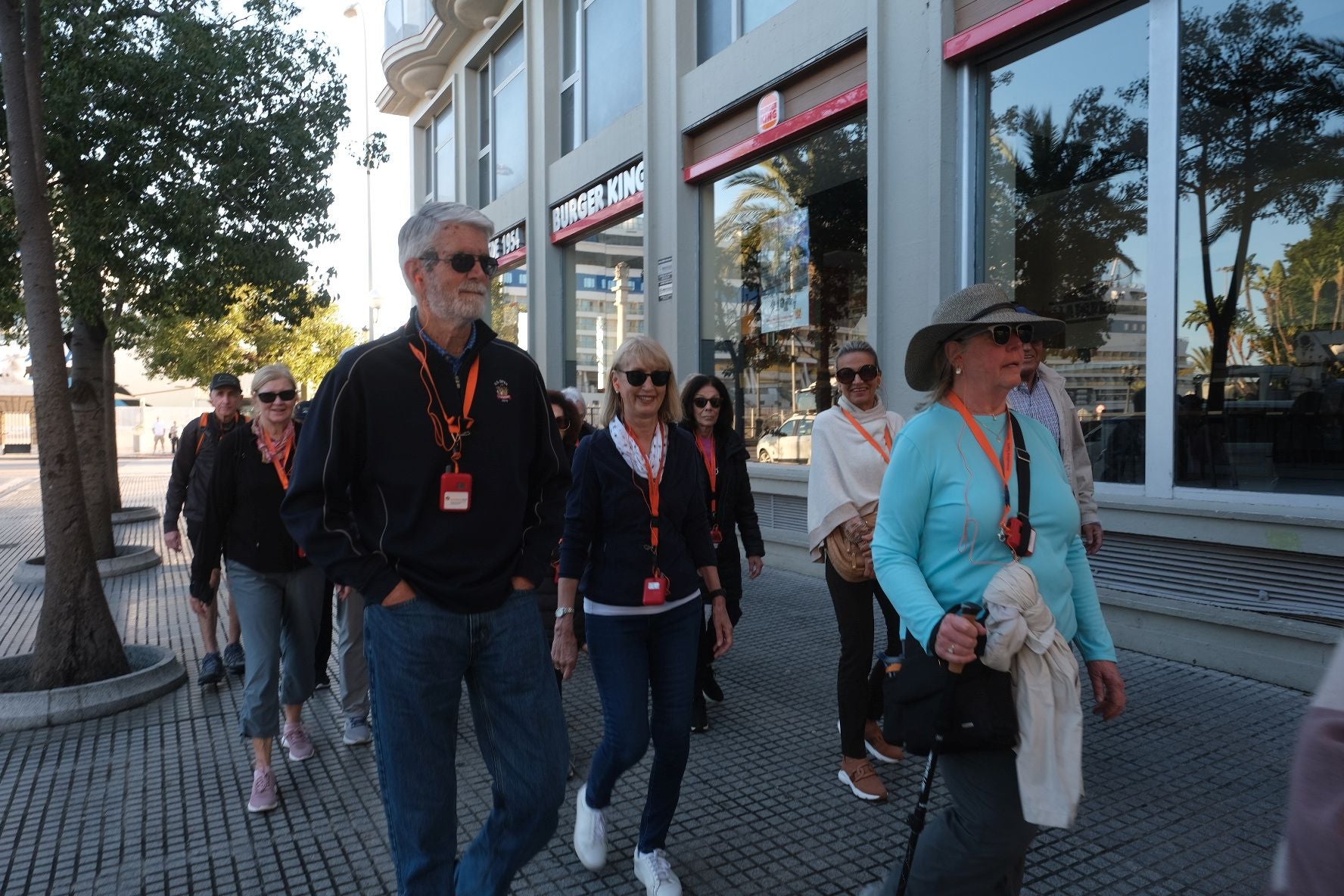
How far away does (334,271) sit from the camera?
12367 mm

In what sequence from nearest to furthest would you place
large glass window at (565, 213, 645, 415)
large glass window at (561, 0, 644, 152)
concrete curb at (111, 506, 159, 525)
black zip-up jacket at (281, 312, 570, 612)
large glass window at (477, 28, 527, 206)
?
1. black zip-up jacket at (281, 312, 570, 612)
2. large glass window at (561, 0, 644, 152)
3. large glass window at (565, 213, 645, 415)
4. concrete curb at (111, 506, 159, 525)
5. large glass window at (477, 28, 527, 206)

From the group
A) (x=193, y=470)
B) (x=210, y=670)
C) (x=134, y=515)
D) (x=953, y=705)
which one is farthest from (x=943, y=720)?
(x=134, y=515)

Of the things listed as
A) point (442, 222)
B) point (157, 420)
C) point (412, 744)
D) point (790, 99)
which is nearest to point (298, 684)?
point (412, 744)

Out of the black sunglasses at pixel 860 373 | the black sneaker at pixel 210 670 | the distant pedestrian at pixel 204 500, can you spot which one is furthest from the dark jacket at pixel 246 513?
the black sunglasses at pixel 860 373

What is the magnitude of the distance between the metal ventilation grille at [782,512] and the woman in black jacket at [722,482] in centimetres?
419

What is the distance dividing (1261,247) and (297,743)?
20.8 ft

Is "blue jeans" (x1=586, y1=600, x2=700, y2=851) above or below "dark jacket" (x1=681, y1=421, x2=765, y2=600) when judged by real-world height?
below

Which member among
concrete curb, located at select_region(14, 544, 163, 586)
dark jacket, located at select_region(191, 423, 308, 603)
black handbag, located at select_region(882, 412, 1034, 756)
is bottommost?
concrete curb, located at select_region(14, 544, 163, 586)

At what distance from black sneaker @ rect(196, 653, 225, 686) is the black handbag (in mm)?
5103

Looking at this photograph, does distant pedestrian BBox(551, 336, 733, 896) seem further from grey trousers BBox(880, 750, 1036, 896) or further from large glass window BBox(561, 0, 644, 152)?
large glass window BBox(561, 0, 644, 152)

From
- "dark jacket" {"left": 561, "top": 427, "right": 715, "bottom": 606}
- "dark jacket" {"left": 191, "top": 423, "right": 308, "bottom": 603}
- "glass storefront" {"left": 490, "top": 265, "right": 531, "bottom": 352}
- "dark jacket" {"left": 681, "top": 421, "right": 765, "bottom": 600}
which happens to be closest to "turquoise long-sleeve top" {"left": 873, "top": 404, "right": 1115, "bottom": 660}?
"dark jacket" {"left": 561, "top": 427, "right": 715, "bottom": 606}

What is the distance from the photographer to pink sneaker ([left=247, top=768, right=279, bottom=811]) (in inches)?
161

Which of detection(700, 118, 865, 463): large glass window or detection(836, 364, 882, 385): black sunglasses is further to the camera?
detection(700, 118, 865, 463): large glass window

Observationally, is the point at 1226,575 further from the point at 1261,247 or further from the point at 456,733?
the point at 456,733
